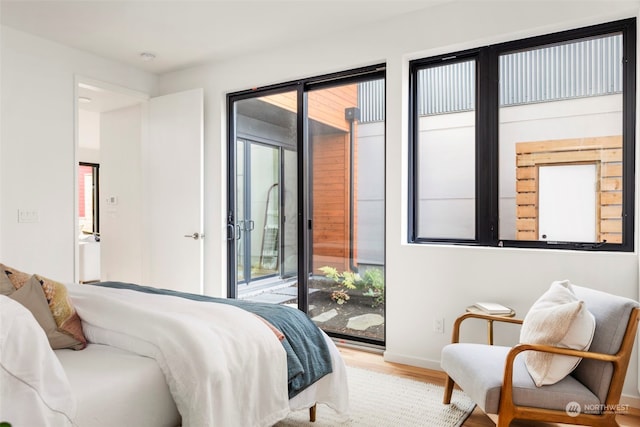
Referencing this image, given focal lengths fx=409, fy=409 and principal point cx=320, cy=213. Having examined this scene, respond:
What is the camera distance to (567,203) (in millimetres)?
2746

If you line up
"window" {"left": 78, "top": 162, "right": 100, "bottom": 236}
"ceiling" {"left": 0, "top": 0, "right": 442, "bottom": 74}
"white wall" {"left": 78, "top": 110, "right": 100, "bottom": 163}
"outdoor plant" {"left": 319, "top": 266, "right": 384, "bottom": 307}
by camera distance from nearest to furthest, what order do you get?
"ceiling" {"left": 0, "top": 0, "right": 442, "bottom": 74} → "outdoor plant" {"left": 319, "top": 266, "right": 384, "bottom": 307} → "white wall" {"left": 78, "top": 110, "right": 100, "bottom": 163} → "window" {"left": 78, "top": 162, "right": 100, "bottom": 236}

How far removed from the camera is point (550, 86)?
2.80 m

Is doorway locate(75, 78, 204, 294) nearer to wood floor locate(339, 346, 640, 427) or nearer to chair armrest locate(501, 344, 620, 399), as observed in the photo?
wood floor locate(339, 346, 640, 427)

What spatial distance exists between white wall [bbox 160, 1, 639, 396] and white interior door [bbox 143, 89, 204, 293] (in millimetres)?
990

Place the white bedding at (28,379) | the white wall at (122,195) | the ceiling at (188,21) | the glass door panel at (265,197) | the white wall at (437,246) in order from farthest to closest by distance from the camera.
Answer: the white wall at (122,195) → the glass door panel at (265,197) → the ceiling at (188,21) → the white wall at (437,246) → the white bedding at (28,379)

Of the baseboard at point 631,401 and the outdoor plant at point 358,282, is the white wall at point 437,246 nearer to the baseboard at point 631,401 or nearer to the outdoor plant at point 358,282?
the baseboard at point 631,401

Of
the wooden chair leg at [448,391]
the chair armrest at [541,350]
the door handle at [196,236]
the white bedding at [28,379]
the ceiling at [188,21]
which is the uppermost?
the ceiling at [188,21]

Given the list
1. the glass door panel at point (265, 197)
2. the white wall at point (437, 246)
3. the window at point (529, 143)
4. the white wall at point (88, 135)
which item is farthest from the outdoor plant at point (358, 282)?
the white wall at point (88, 135)

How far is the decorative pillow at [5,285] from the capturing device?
1803mm

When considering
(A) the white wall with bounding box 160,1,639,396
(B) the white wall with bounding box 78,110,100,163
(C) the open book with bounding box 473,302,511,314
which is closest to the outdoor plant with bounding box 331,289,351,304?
(A) the white wall with bounding box 160,1,639,396

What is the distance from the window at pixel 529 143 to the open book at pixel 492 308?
0.46 m

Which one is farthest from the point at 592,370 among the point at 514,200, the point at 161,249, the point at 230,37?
the point at 161,249

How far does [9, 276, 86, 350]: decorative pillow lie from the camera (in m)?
1.67

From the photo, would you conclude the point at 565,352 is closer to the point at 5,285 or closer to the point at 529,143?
the point at 529,143
